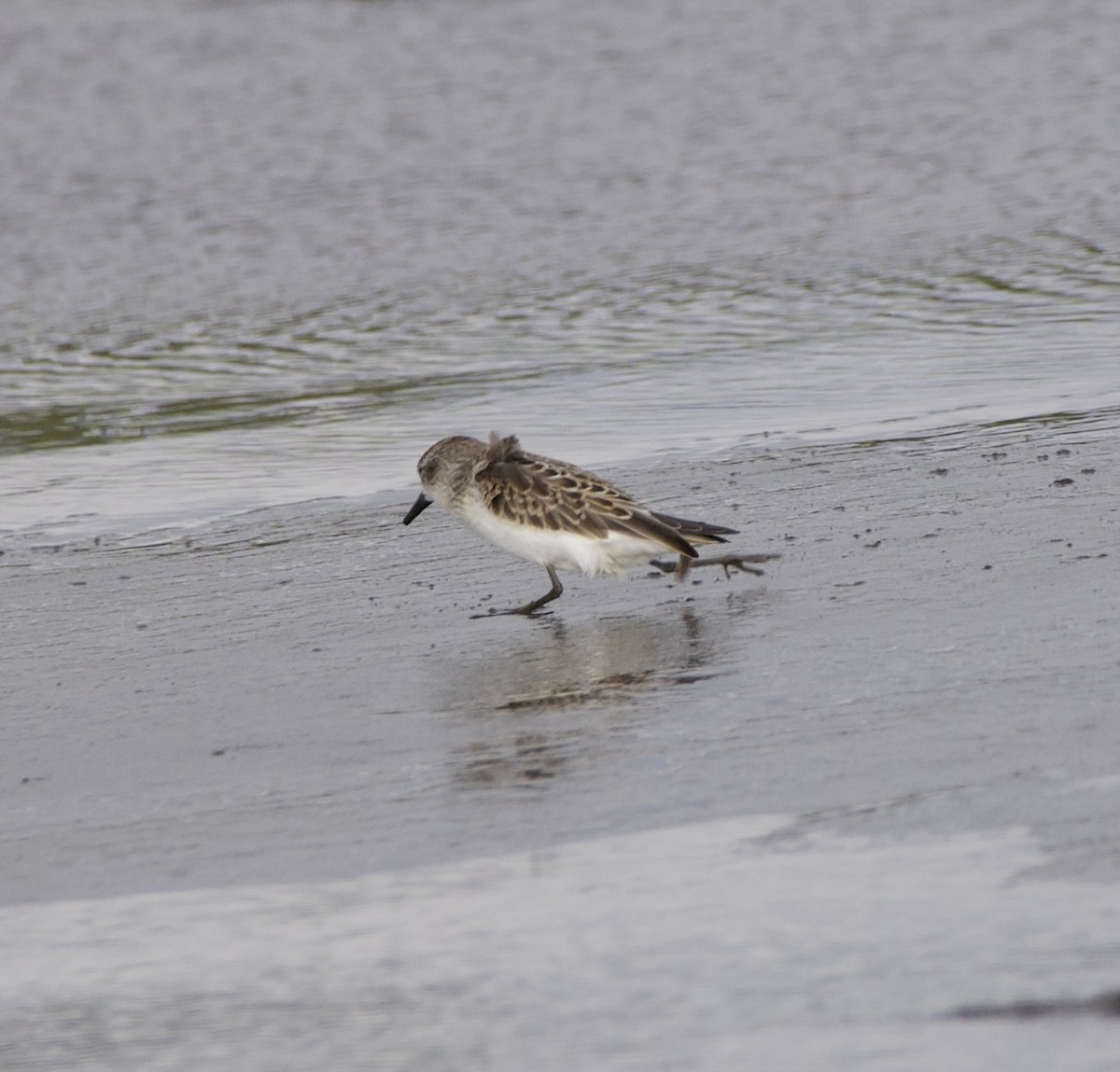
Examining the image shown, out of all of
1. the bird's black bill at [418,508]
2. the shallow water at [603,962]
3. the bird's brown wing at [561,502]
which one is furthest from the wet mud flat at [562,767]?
the bird's brown wing at [561,502]

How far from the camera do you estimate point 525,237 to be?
1750cm

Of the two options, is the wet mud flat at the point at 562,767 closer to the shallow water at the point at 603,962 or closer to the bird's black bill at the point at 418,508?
the shallow water at the point at 603,962

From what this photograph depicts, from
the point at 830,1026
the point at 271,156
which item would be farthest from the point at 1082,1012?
the point at 271,156

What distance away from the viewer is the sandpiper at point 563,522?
25.3ft

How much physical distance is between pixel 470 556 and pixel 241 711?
8.03ft

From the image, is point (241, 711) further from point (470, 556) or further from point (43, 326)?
point (43, 326)

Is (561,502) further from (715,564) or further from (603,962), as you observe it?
(603,962)

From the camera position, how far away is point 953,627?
271 inches

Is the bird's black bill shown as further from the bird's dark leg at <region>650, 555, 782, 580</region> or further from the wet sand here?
the bird's dark leg at <region>650, 555, 782, 580</region>

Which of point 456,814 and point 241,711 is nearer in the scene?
point 456,814

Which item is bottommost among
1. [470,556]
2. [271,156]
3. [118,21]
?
[470,556]

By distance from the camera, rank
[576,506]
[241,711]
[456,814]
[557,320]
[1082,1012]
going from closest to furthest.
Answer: [1082,1012] < [456,814] < [241,711] < [576,506] < [557,320]

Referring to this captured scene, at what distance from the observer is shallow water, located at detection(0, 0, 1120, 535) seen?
37.7 ft

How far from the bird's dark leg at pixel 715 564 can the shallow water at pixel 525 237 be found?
8.54 feet
